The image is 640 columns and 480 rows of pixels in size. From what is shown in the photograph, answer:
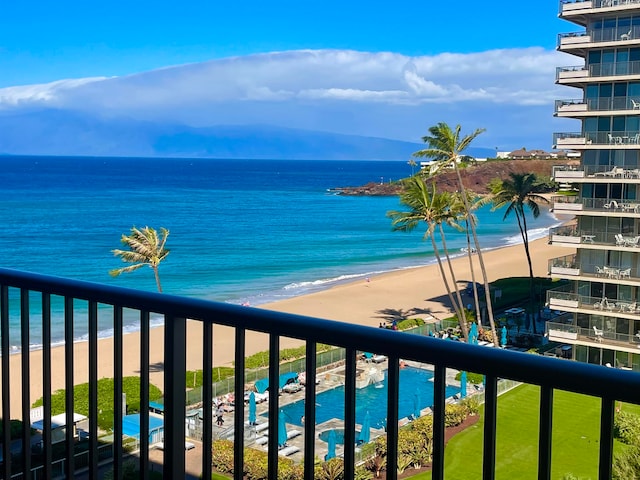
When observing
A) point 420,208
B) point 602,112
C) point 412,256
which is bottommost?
point 412,256

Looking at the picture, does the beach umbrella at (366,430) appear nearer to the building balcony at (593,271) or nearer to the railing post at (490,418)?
the railing post at (490,418)

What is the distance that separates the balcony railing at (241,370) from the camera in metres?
1.64

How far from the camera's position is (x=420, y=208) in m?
31.3

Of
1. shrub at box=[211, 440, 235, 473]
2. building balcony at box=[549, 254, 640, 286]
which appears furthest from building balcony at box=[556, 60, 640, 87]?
shrub at box=[211, 440, 235, 473]

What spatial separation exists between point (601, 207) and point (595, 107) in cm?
305

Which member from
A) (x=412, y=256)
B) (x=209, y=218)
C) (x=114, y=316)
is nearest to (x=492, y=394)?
(x=114, y=316)

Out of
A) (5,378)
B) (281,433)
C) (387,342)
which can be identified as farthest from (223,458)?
(387,342)

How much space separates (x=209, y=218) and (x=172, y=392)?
A: 81195 millimetres

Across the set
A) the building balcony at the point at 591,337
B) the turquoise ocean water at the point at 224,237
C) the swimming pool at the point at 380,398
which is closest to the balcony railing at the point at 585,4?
the building balcony at the point at 591,337

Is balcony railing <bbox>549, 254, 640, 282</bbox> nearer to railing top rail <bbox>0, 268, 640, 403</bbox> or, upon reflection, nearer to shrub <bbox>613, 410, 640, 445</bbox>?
shrub <bbox>613, 410, 640, 445</bbox>

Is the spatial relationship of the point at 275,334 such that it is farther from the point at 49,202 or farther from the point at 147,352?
the point at 49,202

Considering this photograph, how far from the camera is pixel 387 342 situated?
191 cm

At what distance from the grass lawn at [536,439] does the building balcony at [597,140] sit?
79.2 feet

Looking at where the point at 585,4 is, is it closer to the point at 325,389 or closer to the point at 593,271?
the point at 593,271
